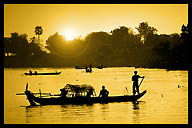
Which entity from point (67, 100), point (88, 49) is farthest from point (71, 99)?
point (88, 49)

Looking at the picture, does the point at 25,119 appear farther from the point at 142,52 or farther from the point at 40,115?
the point at 142,52

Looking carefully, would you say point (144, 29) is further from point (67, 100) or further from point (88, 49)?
point (67, 100)

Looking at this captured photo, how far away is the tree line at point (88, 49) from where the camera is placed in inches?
5517

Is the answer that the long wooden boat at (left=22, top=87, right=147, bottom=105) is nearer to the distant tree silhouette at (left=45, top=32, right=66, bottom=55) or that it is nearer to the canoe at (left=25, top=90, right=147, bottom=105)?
the canoe at (left=25, top=90, right=147, bottom=105)

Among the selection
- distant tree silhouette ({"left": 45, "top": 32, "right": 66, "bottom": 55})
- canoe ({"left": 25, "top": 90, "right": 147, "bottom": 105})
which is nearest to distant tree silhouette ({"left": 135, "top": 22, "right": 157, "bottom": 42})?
distant tree silhouette ({"left": 45, "top": 32, "right": 66, "bottom": 55})

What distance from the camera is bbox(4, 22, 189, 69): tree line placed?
460 feet

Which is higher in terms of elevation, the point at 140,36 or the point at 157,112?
the point at 140,36

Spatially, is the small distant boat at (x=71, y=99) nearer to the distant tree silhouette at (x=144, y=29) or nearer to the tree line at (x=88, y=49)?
the tree line at (x=88, y=49)

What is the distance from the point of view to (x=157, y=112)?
88.4 ft

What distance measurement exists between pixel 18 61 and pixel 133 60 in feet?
126

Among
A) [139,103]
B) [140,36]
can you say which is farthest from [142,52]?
[139,103]

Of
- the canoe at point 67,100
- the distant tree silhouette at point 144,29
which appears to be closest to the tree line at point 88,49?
the distant tree silhouette at point 144,29

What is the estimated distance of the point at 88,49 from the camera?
152500mm
